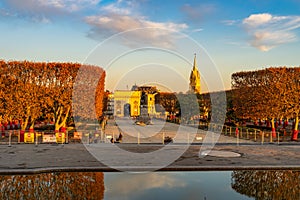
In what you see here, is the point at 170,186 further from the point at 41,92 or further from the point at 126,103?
the point at 126,103

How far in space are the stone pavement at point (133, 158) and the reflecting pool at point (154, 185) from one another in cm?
122

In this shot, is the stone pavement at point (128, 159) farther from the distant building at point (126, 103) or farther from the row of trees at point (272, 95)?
the distant building at point (126, 103)

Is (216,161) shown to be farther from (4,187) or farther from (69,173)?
(4,187)

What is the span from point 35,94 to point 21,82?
2.05 meters

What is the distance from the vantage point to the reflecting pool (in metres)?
11.5

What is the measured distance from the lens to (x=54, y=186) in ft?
41.6

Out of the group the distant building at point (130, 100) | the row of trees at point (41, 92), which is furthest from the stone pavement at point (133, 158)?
the distant building at point (130, 100)

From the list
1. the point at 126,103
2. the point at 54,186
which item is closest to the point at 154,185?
the point at 54,186

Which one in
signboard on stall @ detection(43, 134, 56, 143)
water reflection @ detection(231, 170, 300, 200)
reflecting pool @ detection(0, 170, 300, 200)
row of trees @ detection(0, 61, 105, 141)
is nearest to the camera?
reflecting pool @ detection(0, 170, 300, 200)

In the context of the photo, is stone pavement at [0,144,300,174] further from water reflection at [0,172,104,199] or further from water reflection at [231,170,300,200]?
water reflection at [231,170,300,200]

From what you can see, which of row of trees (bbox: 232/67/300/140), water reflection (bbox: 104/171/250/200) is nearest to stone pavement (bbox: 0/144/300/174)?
water reflection (bbox: 104/171/250/200)

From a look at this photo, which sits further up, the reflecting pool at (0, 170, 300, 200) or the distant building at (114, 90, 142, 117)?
the distant building at (114, 90, 142, 117)

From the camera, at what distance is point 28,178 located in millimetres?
14117

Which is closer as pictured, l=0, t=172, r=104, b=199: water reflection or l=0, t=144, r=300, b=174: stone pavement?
l=0, t=172, r=104, b=199: water reflection
